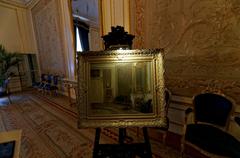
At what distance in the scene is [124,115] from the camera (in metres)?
1.48

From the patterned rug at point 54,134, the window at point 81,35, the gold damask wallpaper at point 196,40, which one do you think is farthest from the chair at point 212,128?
the window at point 81,35

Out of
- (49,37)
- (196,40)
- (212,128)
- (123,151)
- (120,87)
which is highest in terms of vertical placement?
(49,37)

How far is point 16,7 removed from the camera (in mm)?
6941

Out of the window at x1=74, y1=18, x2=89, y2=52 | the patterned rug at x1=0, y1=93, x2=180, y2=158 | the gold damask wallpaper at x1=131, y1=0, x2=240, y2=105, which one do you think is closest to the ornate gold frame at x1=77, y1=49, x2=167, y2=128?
the gold damask wallpaper at x1=131, y1=0, x2=240, y2=105

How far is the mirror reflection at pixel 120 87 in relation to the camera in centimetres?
152

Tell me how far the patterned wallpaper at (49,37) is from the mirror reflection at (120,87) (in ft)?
13.5

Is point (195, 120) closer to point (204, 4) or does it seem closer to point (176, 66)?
point (176, 66)

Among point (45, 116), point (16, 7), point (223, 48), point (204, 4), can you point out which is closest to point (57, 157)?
point (45, 116)

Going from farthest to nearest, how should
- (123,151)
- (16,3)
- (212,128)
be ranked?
(16,3), (212,128), (123,151)

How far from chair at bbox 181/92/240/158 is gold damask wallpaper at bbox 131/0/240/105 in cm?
16

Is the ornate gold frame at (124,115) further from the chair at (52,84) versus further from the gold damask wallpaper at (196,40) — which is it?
the chair at (52,84)

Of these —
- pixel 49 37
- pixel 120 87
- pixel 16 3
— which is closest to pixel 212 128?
pixel 120 87

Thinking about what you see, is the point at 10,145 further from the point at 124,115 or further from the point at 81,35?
the point at 81,35

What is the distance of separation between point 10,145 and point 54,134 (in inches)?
61.6
